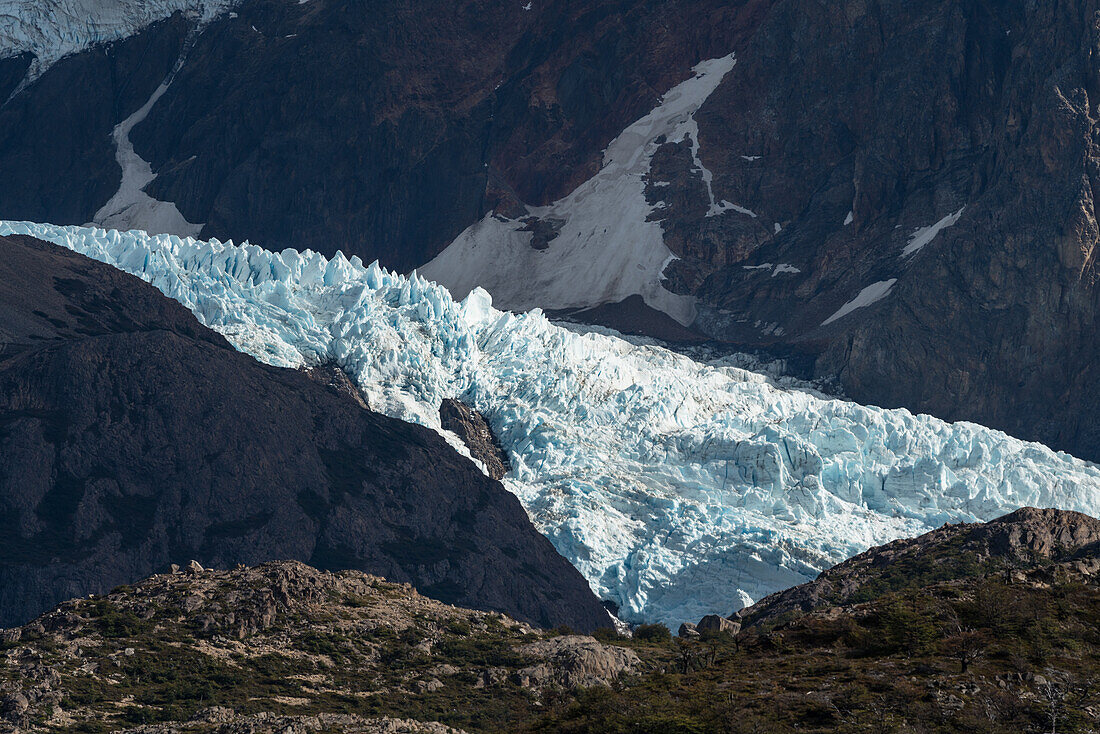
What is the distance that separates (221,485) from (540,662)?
95.7m

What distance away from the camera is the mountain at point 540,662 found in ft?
199

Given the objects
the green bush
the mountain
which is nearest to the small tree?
the mountain

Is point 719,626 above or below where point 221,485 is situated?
below

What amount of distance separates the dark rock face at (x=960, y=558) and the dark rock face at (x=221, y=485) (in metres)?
56.2

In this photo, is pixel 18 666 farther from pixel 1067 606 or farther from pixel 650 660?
pixel 1067 606

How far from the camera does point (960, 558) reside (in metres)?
108

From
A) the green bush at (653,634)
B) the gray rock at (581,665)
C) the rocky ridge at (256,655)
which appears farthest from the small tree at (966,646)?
the green bush at (653,634)

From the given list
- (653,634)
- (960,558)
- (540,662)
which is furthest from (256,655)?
(960,558)

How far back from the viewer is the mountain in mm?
60719

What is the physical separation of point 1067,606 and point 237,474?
400 ft

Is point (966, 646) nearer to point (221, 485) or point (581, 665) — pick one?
point (581, 665)

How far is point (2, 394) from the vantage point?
179 metres

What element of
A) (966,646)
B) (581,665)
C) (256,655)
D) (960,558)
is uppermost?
(960,558)

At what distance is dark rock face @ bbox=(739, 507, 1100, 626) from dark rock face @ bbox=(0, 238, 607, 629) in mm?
56202
